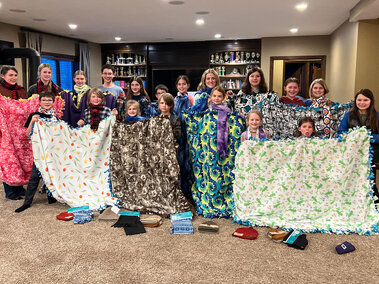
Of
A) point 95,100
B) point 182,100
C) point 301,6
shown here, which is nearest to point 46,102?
point 95,100

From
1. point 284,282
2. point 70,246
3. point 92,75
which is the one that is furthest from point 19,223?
point 92,75

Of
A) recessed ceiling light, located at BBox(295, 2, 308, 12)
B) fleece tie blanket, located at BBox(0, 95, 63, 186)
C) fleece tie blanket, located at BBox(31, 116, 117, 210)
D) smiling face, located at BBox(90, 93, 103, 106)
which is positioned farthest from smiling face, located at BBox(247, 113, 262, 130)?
recessed ceiling light, located at BBox(295, 2, 308, 12)

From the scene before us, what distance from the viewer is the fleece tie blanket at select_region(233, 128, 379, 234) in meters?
2.97

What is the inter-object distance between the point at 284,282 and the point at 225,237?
0.75m

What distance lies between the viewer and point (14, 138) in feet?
12.9

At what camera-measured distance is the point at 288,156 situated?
3.07m

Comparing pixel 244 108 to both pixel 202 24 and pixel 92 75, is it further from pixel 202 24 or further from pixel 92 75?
pixel 92 75

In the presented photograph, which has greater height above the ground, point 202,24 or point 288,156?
point 202,24

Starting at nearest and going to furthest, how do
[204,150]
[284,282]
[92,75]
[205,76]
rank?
[284,282]
[204,150]
[205,76]
[92,75]

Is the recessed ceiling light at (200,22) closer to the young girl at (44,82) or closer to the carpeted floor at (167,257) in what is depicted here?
the young girl at (44,82)

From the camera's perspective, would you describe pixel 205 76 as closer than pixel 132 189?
No

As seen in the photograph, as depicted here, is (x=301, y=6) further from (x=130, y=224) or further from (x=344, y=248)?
(x=130, y=224)

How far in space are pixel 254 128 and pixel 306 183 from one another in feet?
2.22

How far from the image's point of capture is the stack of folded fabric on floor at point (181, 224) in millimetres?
2926
